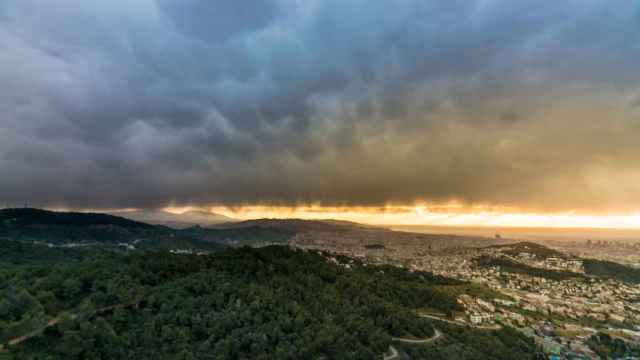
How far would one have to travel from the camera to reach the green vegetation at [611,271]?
141750mm

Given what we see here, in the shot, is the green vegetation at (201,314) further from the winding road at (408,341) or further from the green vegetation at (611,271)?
the green vegetation at (611,271)

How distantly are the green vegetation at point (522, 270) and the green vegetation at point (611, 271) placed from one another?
15.2 metres

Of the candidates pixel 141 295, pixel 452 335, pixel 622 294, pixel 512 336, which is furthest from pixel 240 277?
pixel 622 294

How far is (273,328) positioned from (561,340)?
208 feet

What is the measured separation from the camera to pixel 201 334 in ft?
152

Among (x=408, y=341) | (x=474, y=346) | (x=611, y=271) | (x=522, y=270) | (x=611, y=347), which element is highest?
(x=408, y=341)

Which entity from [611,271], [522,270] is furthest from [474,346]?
[611,271]

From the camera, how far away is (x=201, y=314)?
49.8 metres

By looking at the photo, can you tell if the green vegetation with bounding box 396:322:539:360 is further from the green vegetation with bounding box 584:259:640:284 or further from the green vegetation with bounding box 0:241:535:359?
the green vegetation with bounding box 584:259:640:284

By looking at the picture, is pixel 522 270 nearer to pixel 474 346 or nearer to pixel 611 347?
pixel 611 347

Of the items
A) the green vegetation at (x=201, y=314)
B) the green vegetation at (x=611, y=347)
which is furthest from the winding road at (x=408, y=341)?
the green vegetation at (x=611, y=347)

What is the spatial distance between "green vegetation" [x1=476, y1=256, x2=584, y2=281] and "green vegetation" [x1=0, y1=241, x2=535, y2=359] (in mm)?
88289

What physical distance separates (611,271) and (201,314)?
171695mm

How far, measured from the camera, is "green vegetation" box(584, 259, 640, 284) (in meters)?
142
